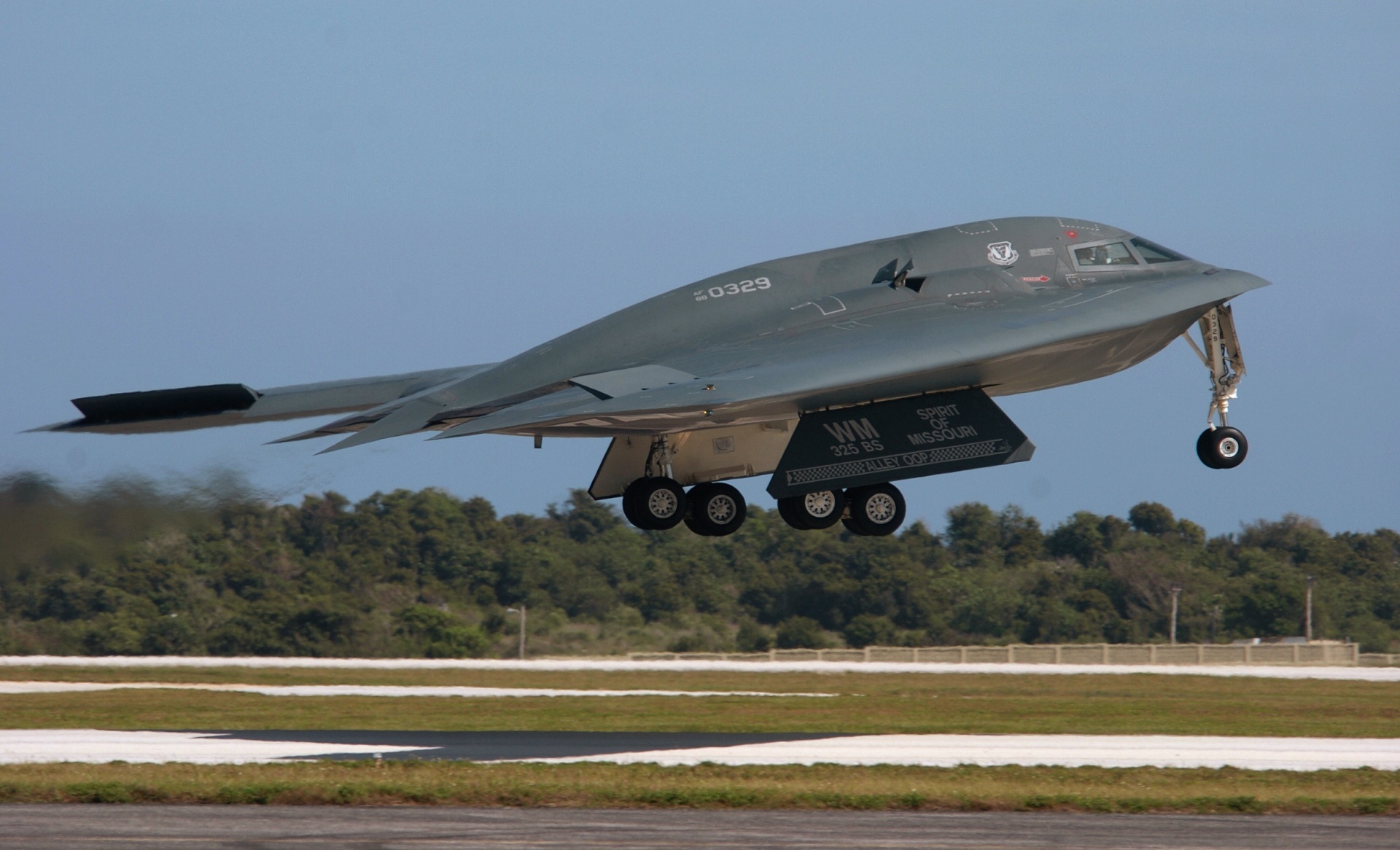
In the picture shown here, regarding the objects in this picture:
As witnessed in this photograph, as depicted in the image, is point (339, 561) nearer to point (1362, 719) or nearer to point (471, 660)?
point (471, 660)

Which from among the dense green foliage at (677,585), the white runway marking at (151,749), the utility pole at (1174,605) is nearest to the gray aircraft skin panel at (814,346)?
the white runway marking at (151,749)

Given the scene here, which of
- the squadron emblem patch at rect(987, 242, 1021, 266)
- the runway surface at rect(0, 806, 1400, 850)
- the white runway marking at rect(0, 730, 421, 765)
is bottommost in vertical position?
the white runway marking at rect(0, 730, 421, 765)

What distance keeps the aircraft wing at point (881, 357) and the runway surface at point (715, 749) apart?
226 inches

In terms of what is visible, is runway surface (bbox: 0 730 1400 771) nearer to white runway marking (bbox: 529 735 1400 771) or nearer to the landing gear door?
white runway marking (bbox: 529 735 1400 771)

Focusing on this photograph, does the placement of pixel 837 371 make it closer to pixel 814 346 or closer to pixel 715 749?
pixel 814 346

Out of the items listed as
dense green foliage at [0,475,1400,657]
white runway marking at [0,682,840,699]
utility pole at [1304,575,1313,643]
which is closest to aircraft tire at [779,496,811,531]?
white runway marking at [0,682,840,699]

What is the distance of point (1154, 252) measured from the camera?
2289 centimetres

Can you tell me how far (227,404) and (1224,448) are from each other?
47.8 ft

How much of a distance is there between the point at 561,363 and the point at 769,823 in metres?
7.23

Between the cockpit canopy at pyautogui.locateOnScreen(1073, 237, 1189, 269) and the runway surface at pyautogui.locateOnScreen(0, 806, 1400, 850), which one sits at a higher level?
the cockpit canopy at pyautogui.locateOnScreen(1073, 237, 1189, 269)

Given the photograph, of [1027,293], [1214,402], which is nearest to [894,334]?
[1027,293]

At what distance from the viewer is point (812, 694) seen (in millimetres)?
41594

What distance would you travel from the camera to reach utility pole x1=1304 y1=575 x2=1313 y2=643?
75.5 meters

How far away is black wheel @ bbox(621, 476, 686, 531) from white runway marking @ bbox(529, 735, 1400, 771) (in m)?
3.44
